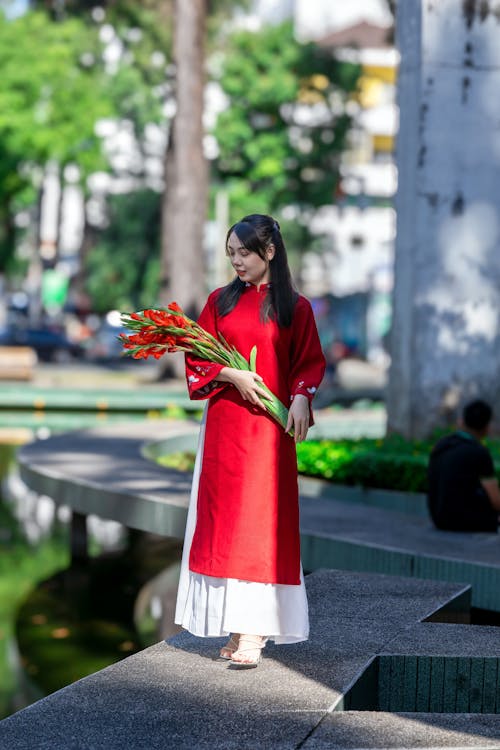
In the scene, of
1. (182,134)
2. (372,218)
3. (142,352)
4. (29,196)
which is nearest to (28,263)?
(372,218)

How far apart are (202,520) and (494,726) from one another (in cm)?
147

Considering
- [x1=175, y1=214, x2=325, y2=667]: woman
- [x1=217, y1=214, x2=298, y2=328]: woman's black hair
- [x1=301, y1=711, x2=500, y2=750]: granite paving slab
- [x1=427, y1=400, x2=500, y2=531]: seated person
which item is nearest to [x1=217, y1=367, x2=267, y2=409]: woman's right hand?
[x1=175, y1=214, x2=325, y2=667]: woman

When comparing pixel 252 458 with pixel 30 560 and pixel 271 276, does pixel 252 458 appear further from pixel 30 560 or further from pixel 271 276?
pixel 30 560

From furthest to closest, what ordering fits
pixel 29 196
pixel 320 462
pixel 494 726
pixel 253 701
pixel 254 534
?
1. pixel 29 196
2. pixel 320 462
3. pixel 254 534
4. pixel 253 701
5. pixel 494 726

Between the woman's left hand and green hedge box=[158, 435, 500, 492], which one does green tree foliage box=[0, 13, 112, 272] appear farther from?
the woman's left hand

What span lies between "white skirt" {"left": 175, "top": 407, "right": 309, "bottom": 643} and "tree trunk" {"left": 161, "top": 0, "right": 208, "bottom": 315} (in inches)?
867

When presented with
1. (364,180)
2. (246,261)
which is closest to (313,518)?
(246,261)

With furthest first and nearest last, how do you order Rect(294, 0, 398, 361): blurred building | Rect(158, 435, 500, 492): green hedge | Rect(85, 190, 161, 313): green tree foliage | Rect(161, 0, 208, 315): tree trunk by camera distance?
1. Rect(294, 0, 398, 361): blurred building
2. Rect(85, 190, 161, 313): green tree foliage
3. Rect(161, 0, 208, 315): tree trunk
4. Rect(158, 435, 500, 492): green hedge

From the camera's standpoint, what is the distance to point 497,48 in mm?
12078

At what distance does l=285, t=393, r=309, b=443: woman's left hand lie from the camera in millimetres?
5480

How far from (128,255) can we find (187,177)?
1061 inches

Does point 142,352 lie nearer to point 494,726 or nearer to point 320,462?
point 494,726

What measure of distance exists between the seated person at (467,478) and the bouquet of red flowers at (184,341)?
3.31 metres

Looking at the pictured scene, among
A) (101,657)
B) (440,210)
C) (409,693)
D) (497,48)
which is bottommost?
(101,657)
